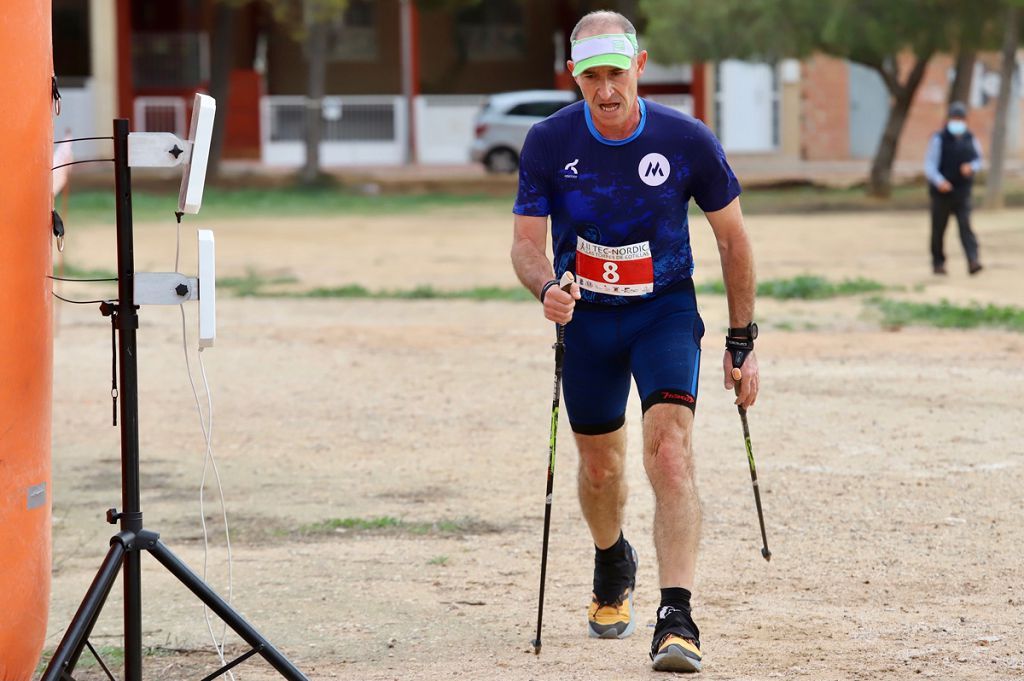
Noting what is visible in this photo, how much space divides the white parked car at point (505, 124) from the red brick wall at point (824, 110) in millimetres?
8454

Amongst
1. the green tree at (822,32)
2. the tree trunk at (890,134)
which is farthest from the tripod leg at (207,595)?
the tree trunk at (890,134)

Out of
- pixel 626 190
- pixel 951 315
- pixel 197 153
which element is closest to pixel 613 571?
pixel 626 190

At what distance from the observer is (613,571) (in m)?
6.08

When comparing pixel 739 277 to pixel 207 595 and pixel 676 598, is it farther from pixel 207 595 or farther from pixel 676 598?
pixel 207 595

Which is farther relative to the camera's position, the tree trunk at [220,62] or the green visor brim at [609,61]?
the tree trunk at [220,62]

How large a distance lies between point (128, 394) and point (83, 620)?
1.96 ft

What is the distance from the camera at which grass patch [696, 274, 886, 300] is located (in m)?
17.1

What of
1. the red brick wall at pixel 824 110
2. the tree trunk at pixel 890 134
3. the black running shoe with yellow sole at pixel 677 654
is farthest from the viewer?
the red brick wall at pixel 824 110

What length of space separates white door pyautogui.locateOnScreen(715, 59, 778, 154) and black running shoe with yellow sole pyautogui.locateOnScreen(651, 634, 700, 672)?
42.5m

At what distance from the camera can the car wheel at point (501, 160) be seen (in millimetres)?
41312

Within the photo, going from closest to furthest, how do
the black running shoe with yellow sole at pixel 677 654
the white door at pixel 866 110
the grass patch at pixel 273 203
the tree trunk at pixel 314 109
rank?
1. the black running shoe with yellow sole at pixel 677 654
2. the grass patch at pixel 273 203
3. the tree trunk at pixel 314 109
4. the white door at pixel 866 110

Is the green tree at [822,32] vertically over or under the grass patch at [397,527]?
over

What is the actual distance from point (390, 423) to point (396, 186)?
28.0 m

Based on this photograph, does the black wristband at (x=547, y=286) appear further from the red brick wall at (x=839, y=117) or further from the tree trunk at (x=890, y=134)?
the red brick wall at (x=839, y=117)
